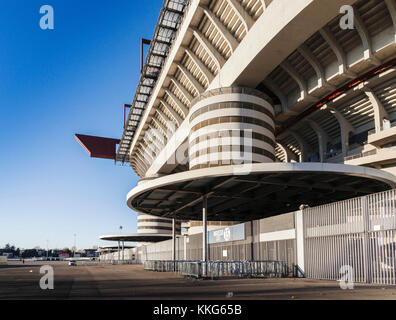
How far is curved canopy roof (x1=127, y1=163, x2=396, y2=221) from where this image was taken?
21344 millimetres

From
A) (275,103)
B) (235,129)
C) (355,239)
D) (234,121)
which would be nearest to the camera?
(355,239)

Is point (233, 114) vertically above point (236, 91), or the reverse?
point (236, 91)

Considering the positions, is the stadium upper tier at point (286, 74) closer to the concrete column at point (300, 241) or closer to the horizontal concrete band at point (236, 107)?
the horizontal concrete band at point (236, 107)

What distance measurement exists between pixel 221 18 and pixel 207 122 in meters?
10.5

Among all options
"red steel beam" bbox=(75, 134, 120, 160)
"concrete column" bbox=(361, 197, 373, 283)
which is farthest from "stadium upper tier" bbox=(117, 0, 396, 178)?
"red steel beam" bbox=(75, 134, 120, 160)

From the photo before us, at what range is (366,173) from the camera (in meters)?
21.6

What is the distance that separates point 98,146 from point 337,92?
247ft

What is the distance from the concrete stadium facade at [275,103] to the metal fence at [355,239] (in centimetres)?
188

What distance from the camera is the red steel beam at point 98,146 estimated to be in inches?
3880

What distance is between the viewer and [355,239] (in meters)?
19.3

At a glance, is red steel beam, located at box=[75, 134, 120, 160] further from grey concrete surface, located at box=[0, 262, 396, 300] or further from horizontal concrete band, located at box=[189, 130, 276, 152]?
grey concrete surface, located at box=[0, 262, 396, 300]

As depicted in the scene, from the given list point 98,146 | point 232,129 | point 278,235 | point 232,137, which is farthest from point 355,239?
point 98,146

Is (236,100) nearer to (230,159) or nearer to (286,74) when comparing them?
(230,159)
